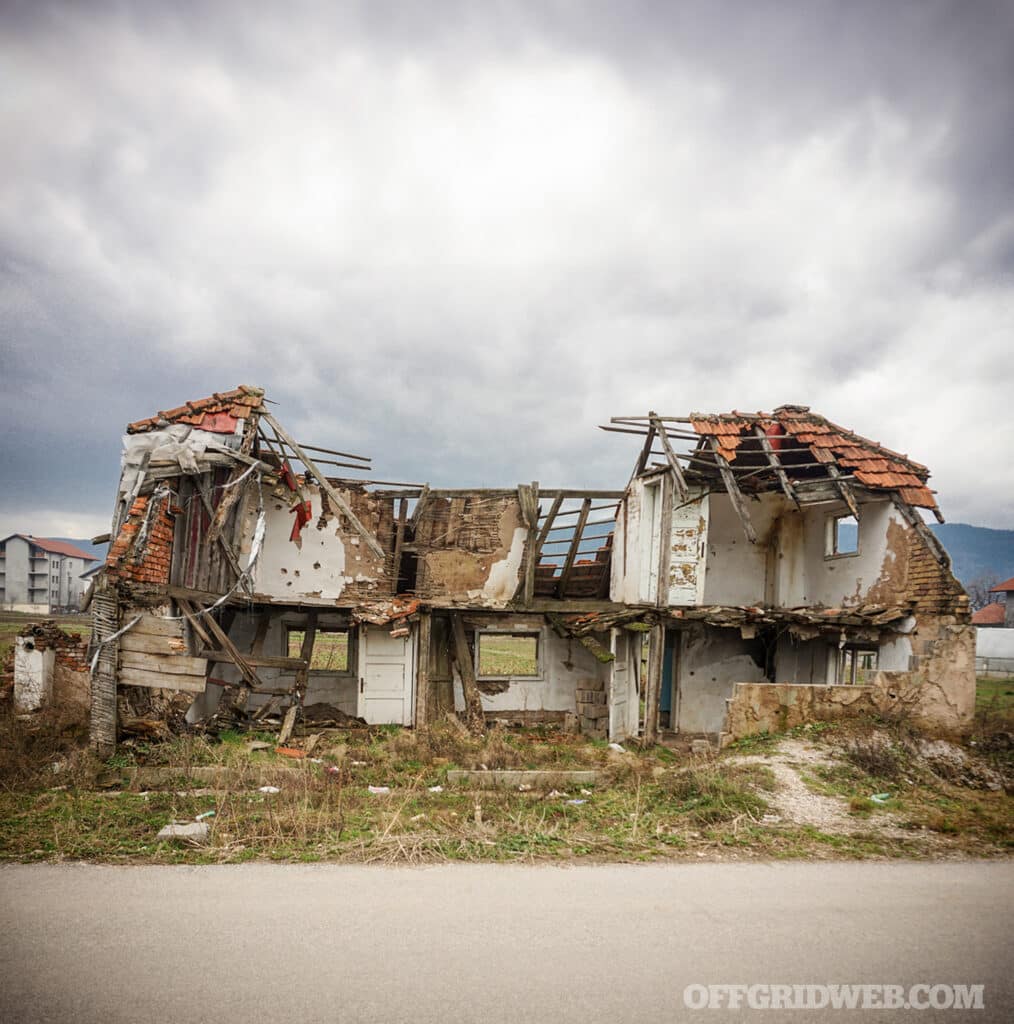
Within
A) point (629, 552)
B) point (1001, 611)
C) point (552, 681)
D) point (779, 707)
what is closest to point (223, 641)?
point (552, 681)

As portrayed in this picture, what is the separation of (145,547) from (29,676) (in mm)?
4714

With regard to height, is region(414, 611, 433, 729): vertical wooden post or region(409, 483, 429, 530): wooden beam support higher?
region(409, 483, 429, 530): wooden beam support

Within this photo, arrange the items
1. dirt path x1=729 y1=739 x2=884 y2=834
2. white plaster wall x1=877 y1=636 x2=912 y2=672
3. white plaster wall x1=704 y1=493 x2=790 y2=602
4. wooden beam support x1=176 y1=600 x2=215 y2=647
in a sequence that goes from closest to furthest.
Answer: dirt path x1=729 y1=739 x2=884 y2=834 < wooden beam support x1=176 y1=600 x2=215 y2=647 < white plaster wall x1=877 y1=636 x2=912 y2=672 < white plaster wall x1=704 y1=493 x2=790 y2=602

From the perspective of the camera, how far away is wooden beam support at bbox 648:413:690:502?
14.8 metres

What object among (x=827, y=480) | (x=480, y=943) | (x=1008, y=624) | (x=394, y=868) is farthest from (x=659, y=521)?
(x=1008, y=624)

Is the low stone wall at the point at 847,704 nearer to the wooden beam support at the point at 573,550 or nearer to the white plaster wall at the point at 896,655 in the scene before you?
the white plaster wall at the point at 896,655

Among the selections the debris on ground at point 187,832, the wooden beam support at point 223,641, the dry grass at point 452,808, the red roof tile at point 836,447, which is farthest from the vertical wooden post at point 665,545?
the debris on ground at point 187,832

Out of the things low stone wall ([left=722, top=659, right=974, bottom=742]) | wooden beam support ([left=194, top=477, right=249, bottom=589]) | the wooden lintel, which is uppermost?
the wooden lintel

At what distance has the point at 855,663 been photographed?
52.2ft

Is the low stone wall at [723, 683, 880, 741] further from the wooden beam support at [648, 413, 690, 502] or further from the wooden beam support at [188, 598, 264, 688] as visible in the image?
the wooden beam support at [188, 598, 264, 688]

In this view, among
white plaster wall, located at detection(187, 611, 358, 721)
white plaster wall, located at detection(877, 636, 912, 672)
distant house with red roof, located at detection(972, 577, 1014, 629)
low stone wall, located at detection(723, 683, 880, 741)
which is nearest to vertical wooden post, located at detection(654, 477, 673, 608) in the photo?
low stone wall, located at detection(723, 683, 880, 741)

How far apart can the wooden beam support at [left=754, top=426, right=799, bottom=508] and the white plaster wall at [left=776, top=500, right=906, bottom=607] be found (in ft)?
5.84

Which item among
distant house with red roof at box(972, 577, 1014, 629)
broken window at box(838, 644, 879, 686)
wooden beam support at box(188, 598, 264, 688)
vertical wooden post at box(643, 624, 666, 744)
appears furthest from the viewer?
distant house with red roof at box(972, 577, 1014, 629)

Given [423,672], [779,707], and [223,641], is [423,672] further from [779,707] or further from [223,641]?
[779,707]
